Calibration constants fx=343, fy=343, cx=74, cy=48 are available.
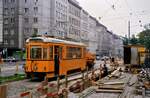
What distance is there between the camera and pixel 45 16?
7975cm

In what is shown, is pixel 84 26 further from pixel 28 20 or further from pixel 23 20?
pixel 23 20

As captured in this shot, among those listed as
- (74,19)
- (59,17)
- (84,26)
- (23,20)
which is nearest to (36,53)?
(23,20)

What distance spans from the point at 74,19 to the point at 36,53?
77458 mm

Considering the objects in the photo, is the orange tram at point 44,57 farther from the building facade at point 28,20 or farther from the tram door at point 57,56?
the building facade at point 28,20

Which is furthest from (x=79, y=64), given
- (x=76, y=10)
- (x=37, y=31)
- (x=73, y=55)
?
(x=76, y=10)

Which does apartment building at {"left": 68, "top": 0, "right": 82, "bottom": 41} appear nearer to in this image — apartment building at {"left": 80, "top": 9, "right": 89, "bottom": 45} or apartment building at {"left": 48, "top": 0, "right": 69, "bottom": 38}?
apartment building at {"left": 48, "top": 0, "right": 69, "bottom": 38}

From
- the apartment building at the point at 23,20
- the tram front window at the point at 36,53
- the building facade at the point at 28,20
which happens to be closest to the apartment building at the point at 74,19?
the building facade at the point at 28,20

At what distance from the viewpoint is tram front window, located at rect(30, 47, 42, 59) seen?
2195cm

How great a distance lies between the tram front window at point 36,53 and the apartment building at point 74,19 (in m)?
68.6

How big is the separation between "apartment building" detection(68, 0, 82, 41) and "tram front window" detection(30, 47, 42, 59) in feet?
225

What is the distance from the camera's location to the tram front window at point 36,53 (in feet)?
72.0

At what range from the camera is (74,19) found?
99000 mm

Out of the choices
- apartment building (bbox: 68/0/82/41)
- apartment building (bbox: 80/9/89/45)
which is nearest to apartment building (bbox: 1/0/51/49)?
apartment building (bbox: 68/0/82/41)

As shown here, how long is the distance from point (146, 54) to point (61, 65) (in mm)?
13623
